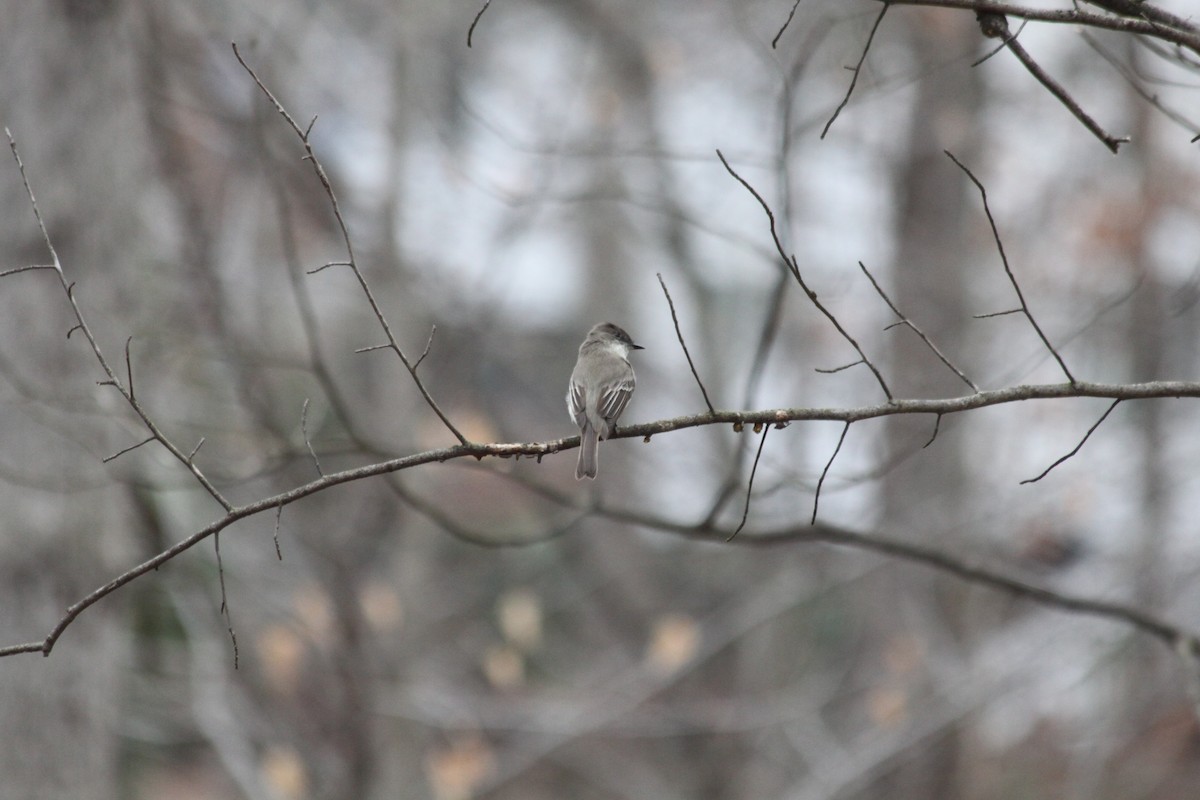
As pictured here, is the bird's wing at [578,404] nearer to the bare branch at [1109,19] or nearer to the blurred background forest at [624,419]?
the blurred background forest at [624,419]

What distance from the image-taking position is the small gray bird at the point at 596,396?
428 cm

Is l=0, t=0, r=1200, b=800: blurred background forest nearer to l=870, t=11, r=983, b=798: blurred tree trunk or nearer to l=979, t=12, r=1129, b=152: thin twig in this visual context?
l=870, t=11, r=983, b=798: blurred tree trunk

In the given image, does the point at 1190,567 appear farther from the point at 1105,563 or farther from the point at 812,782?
the point at 812,782

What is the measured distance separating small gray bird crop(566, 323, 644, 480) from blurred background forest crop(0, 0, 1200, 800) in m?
0.20

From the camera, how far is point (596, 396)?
4.58m

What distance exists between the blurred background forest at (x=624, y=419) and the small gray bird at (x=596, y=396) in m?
0.20

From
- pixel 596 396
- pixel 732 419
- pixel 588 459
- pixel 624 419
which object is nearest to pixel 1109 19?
pixel 732 419

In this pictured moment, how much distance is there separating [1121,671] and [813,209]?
13.7 feet

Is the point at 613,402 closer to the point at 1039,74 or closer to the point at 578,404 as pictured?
the point at 578,404

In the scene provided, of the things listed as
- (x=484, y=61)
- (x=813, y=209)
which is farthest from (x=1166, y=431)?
(x=484, y=61)

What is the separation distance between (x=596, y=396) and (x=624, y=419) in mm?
4722

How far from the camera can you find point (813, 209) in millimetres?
9500

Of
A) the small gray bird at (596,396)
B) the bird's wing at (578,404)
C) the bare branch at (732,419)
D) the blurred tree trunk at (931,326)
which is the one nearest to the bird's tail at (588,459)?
the small gray bird at (596,396)

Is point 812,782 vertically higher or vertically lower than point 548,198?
lower
